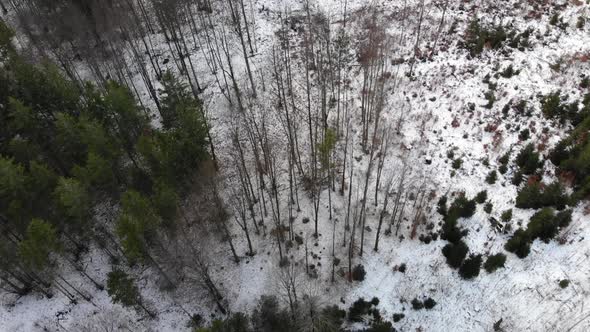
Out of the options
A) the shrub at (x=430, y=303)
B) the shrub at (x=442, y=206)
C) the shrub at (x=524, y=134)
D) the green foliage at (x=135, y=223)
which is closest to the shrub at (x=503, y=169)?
the shrub at (x=524, y=134)

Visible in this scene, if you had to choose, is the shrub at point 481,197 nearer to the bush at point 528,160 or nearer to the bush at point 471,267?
the bush at point 528,160

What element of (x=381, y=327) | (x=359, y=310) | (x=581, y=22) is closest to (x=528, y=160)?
(x=381, y=327)

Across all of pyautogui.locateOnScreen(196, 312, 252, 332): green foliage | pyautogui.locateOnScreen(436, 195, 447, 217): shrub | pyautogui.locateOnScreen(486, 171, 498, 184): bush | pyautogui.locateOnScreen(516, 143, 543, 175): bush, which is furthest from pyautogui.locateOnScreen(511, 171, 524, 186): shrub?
pyautogui.locateOnScreen(196, 312, 252, 332): green foliage

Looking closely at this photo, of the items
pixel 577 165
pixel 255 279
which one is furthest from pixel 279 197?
pixel 577 165

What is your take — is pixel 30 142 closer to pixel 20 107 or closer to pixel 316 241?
pixel 20 107

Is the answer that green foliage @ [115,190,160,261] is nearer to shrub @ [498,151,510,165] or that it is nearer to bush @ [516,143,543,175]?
shrub @ [498,151,510,165]
